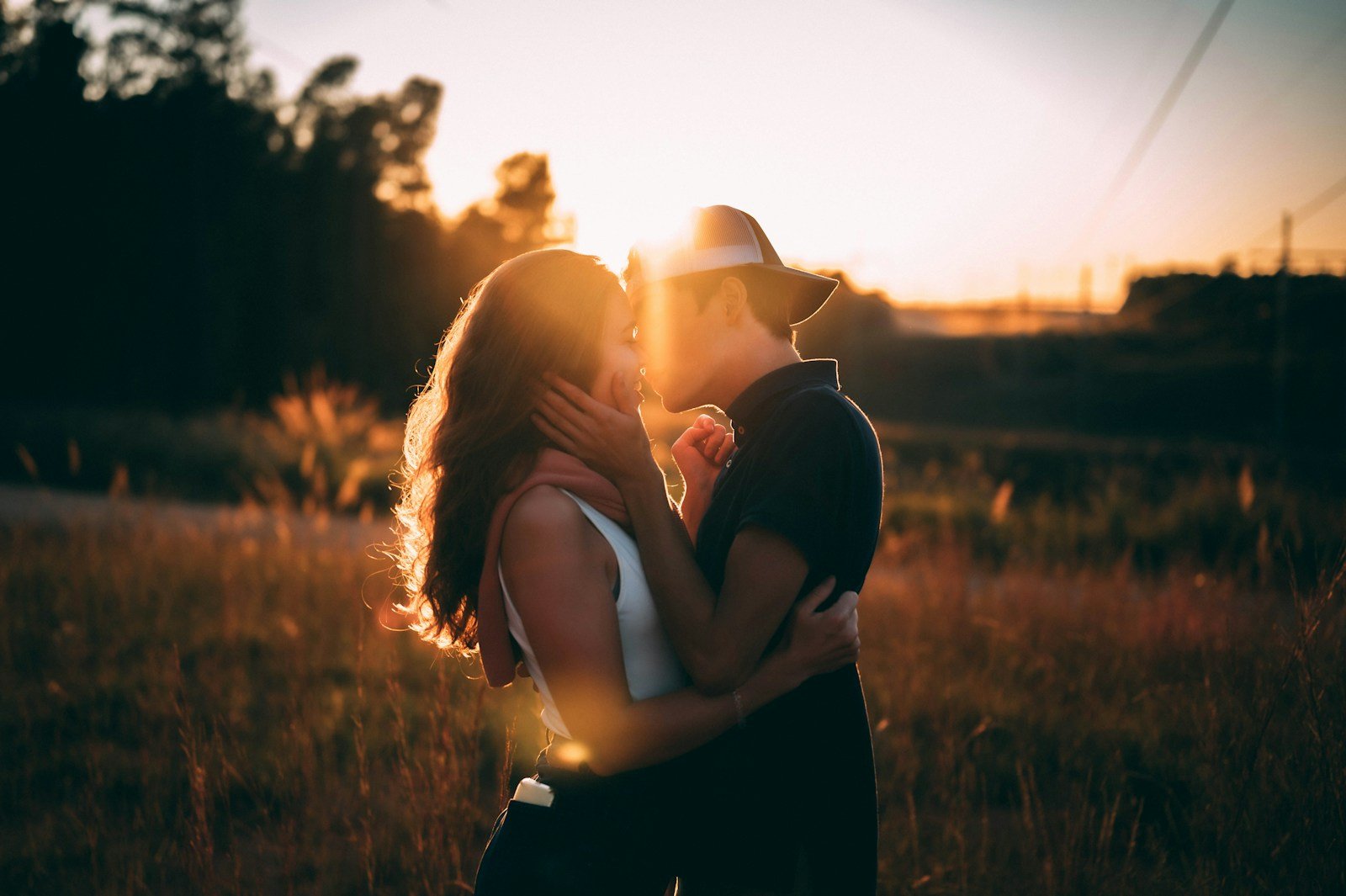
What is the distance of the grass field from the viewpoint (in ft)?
9.13

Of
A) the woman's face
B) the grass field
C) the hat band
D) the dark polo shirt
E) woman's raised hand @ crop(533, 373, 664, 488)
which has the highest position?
the hat band

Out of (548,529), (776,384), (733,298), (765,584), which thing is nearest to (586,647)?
(548,529)

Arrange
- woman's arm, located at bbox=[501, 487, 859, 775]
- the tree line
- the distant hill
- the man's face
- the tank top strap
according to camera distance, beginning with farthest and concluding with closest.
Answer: the tree line < the distant hill < the man's face < the tank top strap < woman's arm, located at bbox=[501, 487, 859, 775]

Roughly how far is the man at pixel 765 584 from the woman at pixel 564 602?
57 millimetres

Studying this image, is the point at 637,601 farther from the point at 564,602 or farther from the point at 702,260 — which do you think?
the point at 702,260

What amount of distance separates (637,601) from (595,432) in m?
0.33

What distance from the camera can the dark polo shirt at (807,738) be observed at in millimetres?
1717

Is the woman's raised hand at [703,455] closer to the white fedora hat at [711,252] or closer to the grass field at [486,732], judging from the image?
the white fedora hat at [711,252]

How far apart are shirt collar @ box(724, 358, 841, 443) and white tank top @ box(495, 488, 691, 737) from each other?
0.41 m

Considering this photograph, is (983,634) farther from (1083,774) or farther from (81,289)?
(81,289)

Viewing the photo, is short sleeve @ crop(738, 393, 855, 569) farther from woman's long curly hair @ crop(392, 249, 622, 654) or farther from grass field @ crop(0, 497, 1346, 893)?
grass field @ crop(0, 497, 1346, 893)

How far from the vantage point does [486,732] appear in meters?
4.64

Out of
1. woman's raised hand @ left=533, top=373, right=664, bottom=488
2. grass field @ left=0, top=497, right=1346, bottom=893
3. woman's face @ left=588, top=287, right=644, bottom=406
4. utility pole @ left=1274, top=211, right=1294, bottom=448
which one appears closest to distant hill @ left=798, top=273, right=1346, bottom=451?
utility pole @ left=1274, top=211, right=1294, bottom=448

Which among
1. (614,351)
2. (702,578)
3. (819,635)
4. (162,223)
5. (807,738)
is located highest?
(162,223)
